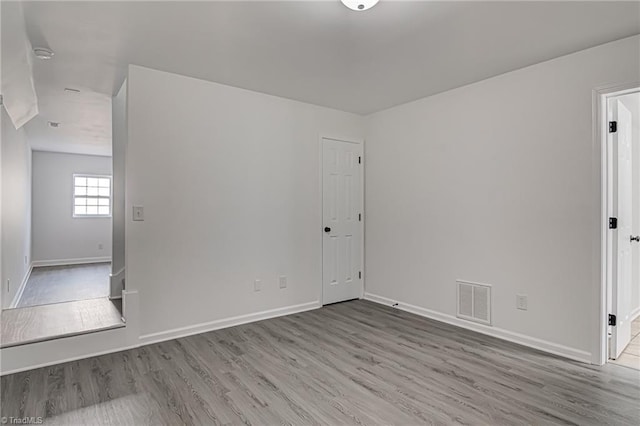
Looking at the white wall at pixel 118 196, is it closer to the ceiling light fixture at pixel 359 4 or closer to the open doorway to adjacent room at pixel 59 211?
the open doorway to adjacent room at pixel 59 211

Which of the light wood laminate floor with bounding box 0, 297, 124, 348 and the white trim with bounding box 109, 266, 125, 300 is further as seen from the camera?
the white trim with bounding box 109, 266, 125, 300

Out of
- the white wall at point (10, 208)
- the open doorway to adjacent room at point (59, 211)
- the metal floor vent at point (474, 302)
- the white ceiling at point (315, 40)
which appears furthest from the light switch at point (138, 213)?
the metal floor vent at point (474, 302)

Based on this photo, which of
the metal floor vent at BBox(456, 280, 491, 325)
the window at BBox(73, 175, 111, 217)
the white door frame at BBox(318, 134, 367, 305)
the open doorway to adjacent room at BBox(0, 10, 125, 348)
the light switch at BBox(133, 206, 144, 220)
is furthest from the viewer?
the window at BBox(73, 175, 111, 217)

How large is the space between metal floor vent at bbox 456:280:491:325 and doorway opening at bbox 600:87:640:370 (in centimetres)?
92

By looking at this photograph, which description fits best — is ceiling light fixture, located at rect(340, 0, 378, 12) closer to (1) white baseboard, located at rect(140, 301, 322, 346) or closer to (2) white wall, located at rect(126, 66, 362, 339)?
(2) white wall, located at rect(126, 66, 362, 339)

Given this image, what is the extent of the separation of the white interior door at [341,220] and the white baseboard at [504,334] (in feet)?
2.00

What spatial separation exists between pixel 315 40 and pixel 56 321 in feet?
11.0

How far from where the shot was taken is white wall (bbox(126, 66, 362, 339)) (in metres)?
3.24

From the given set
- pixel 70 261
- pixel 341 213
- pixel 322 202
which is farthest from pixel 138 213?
pixel 70 261

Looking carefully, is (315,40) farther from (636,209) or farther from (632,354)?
(636,209)

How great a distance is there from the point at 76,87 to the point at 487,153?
4349mm

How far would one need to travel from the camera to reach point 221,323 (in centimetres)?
365

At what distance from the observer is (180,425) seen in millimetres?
1999

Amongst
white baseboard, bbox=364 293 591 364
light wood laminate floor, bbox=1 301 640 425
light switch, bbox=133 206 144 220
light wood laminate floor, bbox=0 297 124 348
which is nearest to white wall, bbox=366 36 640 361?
white baseboard, bbox=364 293 591 364
